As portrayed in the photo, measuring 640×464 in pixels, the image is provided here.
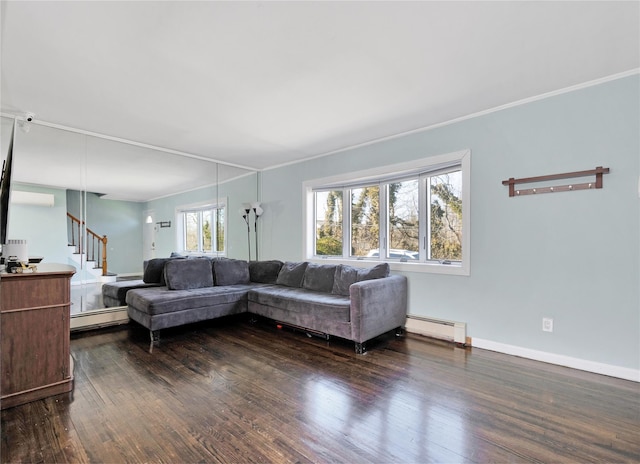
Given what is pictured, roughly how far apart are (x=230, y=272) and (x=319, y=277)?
4.82ft

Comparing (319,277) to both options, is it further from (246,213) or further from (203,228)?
(203,228)

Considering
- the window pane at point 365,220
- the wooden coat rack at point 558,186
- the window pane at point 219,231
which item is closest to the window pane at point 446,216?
the wooden coat rack at point 558,186

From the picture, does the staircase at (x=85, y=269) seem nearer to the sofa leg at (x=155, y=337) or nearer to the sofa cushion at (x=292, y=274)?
the sofa leg at (x=155, y=337)

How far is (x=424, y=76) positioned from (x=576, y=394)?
2673 mm

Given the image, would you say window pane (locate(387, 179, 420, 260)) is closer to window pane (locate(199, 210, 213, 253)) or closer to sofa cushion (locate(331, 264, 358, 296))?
sofa cushion (locate(331, 264, 358, 296))

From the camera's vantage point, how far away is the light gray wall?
8.25 feet

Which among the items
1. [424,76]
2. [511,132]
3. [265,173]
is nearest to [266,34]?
[424,76]

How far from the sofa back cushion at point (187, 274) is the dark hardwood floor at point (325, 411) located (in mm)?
1095

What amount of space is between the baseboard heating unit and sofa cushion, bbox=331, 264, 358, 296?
80 cm

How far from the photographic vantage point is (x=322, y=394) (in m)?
2.27

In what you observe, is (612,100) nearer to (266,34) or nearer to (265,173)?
(266,34)

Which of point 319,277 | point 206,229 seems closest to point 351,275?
point 319,277

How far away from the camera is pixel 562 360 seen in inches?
108

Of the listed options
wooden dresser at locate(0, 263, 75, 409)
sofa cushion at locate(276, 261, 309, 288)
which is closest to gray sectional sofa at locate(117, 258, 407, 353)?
sofa cushion at locate(276, 261, 309, 288)
